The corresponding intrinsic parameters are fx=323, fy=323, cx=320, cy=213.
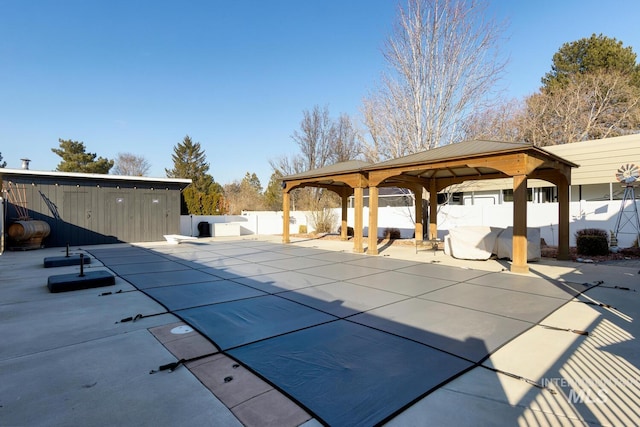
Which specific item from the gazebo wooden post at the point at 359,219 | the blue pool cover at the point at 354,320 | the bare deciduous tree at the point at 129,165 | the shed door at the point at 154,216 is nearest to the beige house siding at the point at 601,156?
the gazebo wooden post at the point at 359,219

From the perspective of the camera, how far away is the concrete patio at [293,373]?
210cm

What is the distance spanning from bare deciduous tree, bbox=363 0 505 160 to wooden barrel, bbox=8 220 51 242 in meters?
15.5

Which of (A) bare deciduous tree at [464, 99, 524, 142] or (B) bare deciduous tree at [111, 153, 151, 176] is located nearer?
→ (A) bare deciduous tree at [464, 99, 524, 142]

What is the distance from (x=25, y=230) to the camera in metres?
11.2

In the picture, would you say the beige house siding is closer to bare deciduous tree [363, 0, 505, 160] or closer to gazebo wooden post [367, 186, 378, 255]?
bare deciduous tree [363, 0, 505, 160]

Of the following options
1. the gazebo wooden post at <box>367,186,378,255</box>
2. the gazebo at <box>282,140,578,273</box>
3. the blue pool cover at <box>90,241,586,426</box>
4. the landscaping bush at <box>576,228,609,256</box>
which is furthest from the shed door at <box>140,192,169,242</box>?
the landscaping bush at <box>576,228,609,256</box>

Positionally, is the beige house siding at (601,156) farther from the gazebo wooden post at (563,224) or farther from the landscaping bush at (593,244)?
the gazebo wooden post at (563,224)

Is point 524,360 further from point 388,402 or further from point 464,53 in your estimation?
point 464,53

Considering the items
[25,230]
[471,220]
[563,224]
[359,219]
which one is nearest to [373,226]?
[359,219]

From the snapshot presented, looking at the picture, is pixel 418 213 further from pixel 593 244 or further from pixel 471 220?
pixel 593 244

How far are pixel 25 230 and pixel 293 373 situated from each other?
43.4 ft

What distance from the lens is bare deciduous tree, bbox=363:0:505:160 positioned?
46.5 ft

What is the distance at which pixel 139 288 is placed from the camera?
5754 millimetres

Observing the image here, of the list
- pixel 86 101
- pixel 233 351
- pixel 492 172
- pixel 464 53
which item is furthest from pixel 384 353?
pixel 86 101
